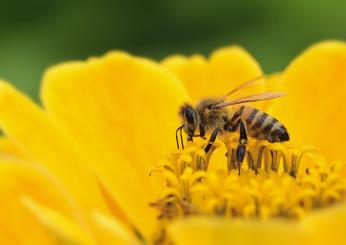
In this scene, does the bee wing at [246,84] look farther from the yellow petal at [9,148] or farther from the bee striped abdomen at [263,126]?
the yellow petal at [9,148]

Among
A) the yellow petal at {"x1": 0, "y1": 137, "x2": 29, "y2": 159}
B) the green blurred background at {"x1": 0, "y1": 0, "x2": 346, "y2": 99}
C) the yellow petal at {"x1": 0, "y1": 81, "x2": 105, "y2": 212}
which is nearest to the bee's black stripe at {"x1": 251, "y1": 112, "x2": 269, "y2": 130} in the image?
the yellow petal at {"x1": 0, "y1": 81, "x2": 105, "y2": 212}

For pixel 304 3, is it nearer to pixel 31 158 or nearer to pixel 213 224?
pixel 31 158

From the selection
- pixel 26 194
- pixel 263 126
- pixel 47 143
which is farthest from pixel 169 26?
pixel 26 194

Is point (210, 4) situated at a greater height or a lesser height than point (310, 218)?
greater

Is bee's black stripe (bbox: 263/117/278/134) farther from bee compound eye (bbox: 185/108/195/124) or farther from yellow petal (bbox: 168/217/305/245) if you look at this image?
yellow petal (bbox: 168/217/305/245)

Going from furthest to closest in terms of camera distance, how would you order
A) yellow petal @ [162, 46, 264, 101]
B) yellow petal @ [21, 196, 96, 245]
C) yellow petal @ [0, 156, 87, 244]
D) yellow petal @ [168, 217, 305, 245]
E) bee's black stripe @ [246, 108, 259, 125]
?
yellow petal @ [162, 46, 264, 101] → bee's black stripe @ [246, 108, 259, 125] → yellow petal @ [0, 156, 87, 244] → yellow petal @ [21, 196, 96, 245] → yellow petal @ [168, 217, 305, 245]

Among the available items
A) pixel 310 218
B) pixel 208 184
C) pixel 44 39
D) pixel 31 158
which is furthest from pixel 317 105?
pixel 44 39

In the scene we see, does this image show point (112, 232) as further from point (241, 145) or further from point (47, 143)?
point (241, 145)
